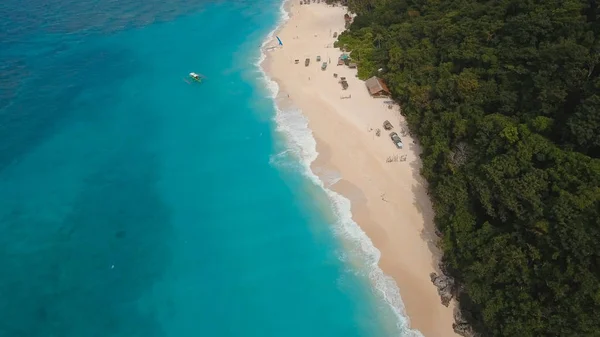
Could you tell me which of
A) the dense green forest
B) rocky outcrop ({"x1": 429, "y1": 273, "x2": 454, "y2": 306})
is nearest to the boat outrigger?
the dense green forest

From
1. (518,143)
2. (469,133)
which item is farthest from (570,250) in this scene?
(469,133)

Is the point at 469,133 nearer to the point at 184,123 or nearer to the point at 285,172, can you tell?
the point at 285,172

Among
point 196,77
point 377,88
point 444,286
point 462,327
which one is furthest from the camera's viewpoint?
point 196,77

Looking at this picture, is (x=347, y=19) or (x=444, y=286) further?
(x=347, y=19)

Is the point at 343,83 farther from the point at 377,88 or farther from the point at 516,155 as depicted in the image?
the point at 516,155

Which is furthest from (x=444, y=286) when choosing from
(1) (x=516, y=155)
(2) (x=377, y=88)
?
(2) (x=377, y=88)

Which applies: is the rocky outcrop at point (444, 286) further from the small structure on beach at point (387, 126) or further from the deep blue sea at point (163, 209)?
the small structure on beach at point (387, 126)

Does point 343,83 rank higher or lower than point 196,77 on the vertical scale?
higher
